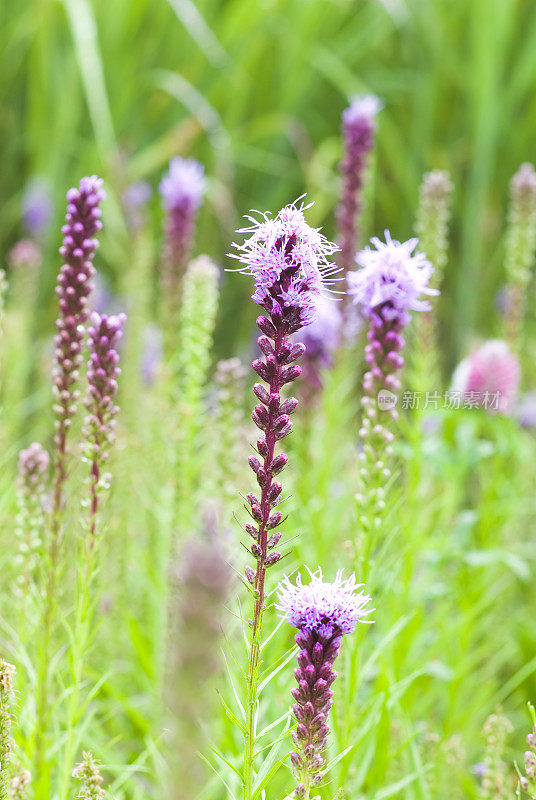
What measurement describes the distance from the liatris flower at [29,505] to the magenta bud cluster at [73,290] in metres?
0.28

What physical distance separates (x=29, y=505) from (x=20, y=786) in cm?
59

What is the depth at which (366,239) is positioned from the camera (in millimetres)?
5816

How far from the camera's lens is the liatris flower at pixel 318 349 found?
2.95 metres

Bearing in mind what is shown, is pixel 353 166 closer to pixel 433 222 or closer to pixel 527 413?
pixel 433 222

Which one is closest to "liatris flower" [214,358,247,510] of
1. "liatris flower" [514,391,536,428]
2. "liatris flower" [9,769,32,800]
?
"liatris flower" [9,769,32,800]

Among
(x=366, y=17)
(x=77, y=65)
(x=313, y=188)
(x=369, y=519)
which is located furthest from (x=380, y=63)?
(x=369, y=519)

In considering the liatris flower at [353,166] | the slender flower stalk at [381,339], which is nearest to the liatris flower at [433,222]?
the liatris flower at [353,166]

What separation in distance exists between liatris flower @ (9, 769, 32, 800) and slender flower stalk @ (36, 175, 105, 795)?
6.6 inches

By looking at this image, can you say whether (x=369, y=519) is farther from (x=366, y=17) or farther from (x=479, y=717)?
(x=366, y=17)

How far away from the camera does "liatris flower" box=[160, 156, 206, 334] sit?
2785 millimetres

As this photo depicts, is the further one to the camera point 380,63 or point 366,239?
point 380,63

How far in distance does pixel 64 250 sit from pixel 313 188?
3751 mm

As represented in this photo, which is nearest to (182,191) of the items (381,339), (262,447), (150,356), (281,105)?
(381,339)

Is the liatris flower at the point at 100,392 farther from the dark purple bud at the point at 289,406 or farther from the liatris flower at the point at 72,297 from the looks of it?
the dark purple bud at the point at 289,406
